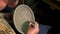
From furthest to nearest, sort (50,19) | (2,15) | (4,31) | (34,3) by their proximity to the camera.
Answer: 1. (50,19)
2. (34,3)
3. (2,15)
4. (4,31)

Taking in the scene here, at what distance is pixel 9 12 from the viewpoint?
1394mm

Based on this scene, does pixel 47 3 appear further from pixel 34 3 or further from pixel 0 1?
pixel 0 1

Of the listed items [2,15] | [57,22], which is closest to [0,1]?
[2,15]

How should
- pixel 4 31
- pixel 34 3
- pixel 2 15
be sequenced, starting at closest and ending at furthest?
1. pixel 4 31
2. pixel 2 15
3. pixel 34 3

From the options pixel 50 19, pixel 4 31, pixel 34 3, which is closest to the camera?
pixel 4 31

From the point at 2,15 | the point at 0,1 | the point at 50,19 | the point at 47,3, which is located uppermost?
the point at 0,1

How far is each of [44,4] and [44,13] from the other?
0.35 feet

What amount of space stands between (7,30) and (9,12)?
26cm

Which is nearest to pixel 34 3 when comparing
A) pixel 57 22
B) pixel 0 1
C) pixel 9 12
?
pixel 57 22

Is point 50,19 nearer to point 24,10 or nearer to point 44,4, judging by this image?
point 44,4

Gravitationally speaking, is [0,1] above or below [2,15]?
above

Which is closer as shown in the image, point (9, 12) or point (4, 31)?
point (4, 31)

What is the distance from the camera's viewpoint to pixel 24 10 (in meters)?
1.40

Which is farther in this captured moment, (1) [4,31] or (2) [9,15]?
(2) [9,15]
